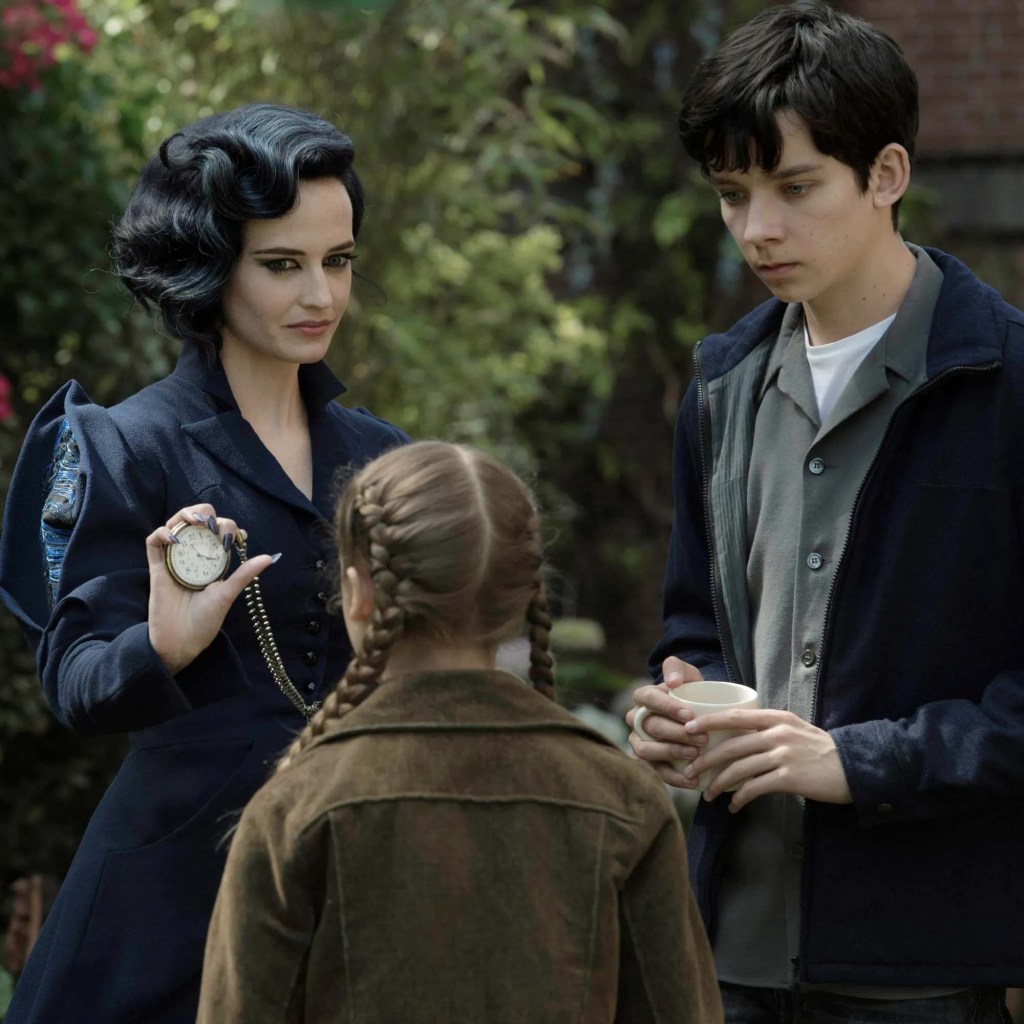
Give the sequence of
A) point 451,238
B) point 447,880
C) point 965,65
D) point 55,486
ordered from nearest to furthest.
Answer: point 447,880 → point 55,486 → point 451,238 → point 965,65

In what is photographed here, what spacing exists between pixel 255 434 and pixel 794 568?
777 millimetres

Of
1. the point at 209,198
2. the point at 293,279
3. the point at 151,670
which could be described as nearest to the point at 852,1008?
the point at 151,670

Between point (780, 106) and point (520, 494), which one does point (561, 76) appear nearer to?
point (780, 106)

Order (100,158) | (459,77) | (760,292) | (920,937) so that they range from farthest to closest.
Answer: (760,292)
(459,77)
(100,158)
(920,937)

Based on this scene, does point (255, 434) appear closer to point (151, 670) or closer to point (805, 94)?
point (151, 670)

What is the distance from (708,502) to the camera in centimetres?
247

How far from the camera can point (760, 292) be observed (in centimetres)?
730

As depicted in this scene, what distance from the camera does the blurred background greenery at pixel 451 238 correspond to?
Answer: 4.49 m

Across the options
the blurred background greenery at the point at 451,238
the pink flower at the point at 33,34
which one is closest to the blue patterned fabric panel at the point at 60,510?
the blurred background greenery at the point at 451,238

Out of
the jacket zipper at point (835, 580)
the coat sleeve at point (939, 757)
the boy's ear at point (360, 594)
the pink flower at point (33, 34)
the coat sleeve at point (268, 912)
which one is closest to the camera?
the coat sleeve at point (268, 912)

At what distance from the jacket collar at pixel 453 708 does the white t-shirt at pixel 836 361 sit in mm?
688

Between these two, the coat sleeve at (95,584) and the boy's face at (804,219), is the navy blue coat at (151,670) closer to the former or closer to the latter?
the coat sleeve at (95,584)

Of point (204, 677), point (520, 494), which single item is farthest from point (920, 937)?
point (204, 677)

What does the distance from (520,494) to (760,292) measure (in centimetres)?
554
